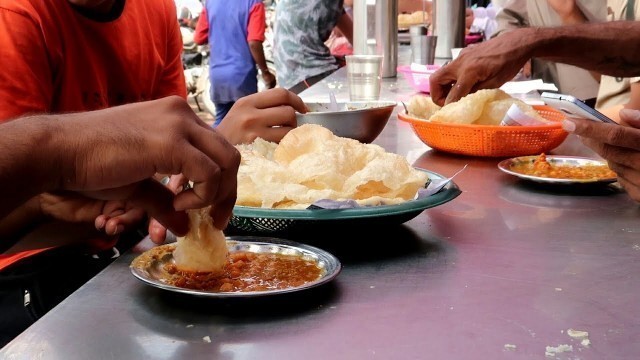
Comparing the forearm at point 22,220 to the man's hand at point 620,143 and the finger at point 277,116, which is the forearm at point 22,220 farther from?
the man's hand at point 620,143

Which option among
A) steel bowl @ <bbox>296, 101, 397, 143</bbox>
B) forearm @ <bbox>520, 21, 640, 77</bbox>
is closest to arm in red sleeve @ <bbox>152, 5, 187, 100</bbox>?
steel bowl @ <bbox>296, 101, 397, 143</bbox>

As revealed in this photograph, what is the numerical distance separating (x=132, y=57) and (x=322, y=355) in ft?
5.44

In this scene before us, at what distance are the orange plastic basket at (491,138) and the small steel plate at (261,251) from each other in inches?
39.3

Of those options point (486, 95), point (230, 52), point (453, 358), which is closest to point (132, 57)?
point (486, 95)

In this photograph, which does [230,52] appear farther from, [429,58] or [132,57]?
[132,57]

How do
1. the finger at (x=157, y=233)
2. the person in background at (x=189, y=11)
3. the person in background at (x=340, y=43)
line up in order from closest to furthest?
1. the finger at (x=157, y=233)
2. the person in background at (x=340, y=43)
3. the person in background at (x=189, y=11)

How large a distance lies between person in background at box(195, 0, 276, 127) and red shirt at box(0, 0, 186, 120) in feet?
13.0

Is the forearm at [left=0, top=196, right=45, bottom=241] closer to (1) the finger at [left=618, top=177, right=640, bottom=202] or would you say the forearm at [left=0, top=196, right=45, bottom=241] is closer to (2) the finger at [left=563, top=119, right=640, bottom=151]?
(2) the finger at [left=563, top=119, right=640, bottom=151]

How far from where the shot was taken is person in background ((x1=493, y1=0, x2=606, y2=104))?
4.25 metres

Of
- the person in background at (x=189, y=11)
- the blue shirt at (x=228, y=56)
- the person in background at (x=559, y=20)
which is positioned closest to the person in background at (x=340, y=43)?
the blue shirt at (x=228, y=56)

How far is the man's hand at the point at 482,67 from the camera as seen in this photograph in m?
2.25

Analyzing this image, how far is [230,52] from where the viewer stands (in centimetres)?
667

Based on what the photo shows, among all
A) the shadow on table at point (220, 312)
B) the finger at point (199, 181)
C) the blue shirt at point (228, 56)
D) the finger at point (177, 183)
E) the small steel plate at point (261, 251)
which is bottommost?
the blue shirt at point (228, 56)

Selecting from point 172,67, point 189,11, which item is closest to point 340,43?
point 172,67
